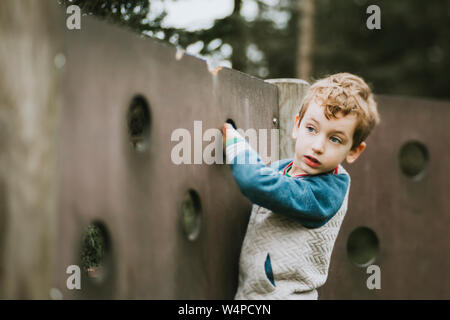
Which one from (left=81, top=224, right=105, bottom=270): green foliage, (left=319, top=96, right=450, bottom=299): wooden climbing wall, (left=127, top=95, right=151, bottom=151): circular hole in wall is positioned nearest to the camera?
(left=127, top=95, right=151, bottom=151): circular hole in wall

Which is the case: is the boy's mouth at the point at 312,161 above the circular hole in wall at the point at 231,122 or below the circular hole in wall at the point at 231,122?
below

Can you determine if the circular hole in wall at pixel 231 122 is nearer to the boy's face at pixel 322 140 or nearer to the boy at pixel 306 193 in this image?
the boy at pixel 306 193

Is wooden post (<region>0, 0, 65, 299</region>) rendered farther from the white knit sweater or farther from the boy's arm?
the white knit sweater

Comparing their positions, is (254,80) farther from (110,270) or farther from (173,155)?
(110,270)

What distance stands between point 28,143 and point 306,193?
0.97m

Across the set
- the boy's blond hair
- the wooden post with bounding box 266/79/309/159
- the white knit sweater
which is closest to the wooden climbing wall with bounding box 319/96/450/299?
the wooden post with bounding box 266/79/309/159

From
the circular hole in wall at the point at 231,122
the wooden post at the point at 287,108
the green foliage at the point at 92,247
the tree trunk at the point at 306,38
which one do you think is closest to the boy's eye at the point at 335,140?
the circular hole in wall at the point at 231,122

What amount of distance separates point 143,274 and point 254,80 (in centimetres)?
105

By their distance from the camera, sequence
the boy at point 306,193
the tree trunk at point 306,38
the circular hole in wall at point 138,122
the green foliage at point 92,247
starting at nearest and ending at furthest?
the circular hole in wall at point 138,122 → the boy at point 306,193 → the green foliage at point 92,247 → the tree trunk at point 306,38

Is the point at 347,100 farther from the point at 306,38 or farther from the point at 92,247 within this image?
the point at 306,38

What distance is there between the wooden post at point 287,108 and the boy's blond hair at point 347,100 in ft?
1.60

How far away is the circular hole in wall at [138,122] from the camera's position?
174 centimetres

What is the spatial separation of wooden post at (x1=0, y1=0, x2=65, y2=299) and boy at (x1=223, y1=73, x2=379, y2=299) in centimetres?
70

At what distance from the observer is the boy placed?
189 centimetres
